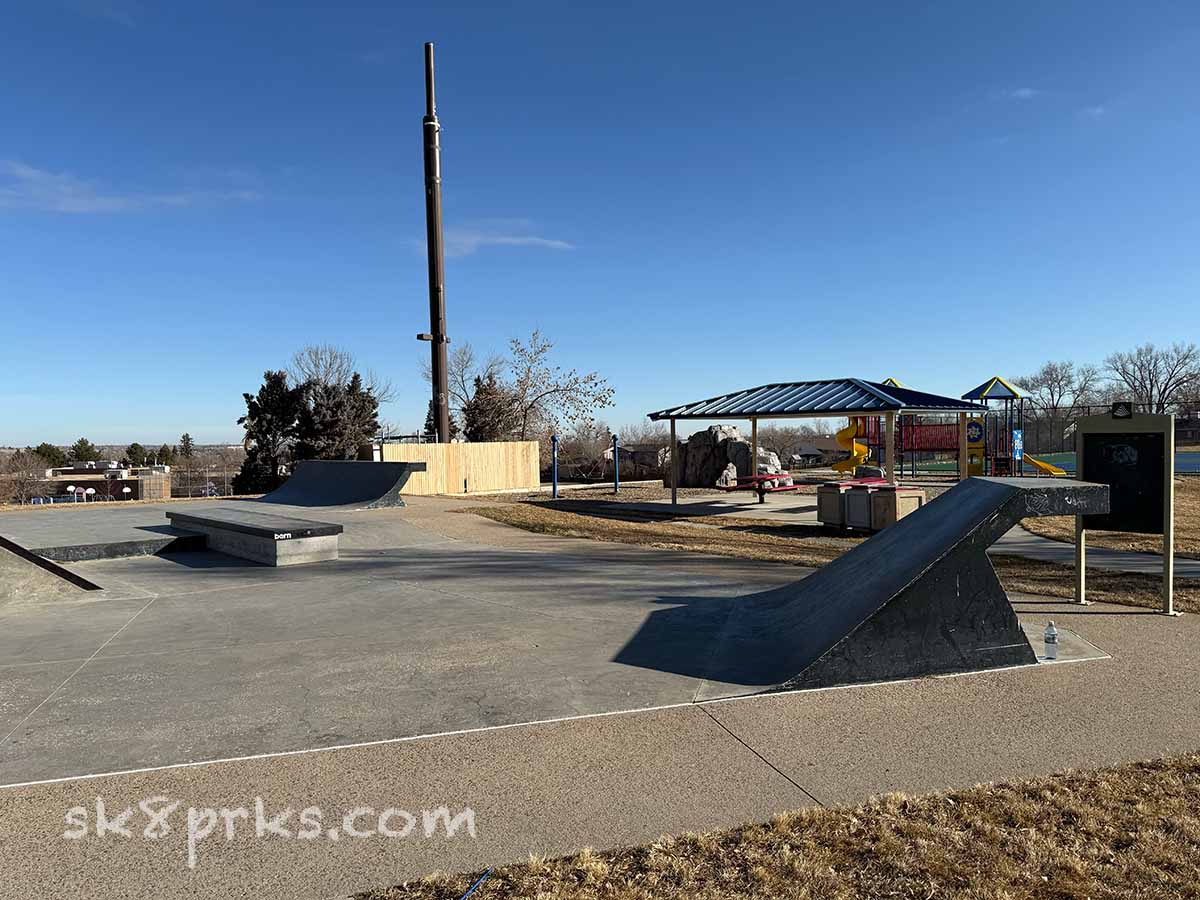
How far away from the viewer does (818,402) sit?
691 inches

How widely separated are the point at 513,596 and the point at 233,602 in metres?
2.54

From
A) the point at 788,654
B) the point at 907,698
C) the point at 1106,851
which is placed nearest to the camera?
the point at 1106,851

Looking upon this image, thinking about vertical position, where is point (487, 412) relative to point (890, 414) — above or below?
above

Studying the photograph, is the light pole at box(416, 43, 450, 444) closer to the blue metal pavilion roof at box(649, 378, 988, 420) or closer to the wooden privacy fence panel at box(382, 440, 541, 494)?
the wooden privacy fence panel at box(382, 440, 541, 494)

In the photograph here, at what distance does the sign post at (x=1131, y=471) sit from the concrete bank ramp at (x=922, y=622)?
1.98m

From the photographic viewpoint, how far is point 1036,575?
28.5 ft

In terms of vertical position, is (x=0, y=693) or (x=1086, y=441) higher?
(x=1086, y=441)

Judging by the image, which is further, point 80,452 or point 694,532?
point 80,452

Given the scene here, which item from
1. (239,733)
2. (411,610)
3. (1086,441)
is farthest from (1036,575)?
(239,733)

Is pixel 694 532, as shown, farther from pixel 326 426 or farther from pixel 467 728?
pixel 326 426

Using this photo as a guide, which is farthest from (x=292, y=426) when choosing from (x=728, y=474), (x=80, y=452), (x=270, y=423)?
(x=80, y=452)

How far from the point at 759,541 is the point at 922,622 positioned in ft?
25.5

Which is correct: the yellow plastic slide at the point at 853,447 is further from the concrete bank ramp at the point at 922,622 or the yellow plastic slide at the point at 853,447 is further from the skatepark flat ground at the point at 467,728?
the concrete bank ramp at the point at 922,622

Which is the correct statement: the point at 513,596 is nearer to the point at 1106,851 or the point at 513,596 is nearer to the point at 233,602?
the point at 233,602
